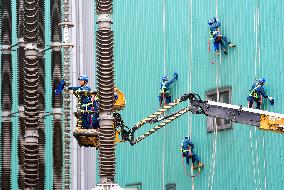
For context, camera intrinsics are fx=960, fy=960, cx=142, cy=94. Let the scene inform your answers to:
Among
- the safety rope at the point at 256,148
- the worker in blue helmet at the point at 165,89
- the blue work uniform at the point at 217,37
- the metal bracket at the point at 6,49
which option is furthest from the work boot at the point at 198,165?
the metal bracket at the point at 6,49

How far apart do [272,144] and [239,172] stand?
2.52 metres

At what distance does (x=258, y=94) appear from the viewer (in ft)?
133

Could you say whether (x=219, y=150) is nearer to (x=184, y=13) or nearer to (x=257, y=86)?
(x=257, y=86)

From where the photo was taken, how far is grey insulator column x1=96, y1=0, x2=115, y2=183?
25.6 metres

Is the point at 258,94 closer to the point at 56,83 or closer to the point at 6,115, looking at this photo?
the point at 56,83

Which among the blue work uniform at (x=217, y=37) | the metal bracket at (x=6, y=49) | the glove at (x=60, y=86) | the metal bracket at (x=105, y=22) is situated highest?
the blue work uniform at (x=217, y=37)

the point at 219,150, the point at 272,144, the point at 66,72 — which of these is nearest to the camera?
the point at 66,72

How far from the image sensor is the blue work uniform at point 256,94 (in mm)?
40344

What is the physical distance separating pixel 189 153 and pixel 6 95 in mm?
Result: 9711

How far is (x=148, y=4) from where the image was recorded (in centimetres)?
4975

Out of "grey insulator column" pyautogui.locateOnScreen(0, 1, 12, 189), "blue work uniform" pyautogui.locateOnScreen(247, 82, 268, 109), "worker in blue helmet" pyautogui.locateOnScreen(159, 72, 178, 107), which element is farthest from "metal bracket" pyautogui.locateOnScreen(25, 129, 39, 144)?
"worker in blue helmet" pyautogui.locateOnScreen(159, 72, 178, 107)

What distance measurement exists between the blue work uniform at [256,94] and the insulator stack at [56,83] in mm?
8094

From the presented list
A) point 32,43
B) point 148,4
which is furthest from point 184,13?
point 32,43

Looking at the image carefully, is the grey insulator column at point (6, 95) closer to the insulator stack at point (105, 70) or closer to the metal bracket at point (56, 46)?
the metal bracket at point (56, 46)
